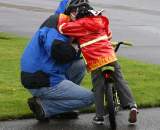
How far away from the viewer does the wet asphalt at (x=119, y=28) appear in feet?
22.9

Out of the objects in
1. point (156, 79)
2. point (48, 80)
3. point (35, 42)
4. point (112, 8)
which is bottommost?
point (112, 8)

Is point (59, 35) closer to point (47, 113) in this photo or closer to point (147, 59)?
point (47, 113)

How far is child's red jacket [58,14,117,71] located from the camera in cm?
668

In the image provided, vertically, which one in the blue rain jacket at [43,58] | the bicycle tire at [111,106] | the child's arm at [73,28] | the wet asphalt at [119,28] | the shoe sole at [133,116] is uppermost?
the child's arm at [73,28]

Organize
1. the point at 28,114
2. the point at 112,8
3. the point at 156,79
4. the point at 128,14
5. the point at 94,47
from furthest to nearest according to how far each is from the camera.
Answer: the point at 112,8 < the point at 128,14 < the point at 156,79 < the point at 28,114 < the point at 94,47

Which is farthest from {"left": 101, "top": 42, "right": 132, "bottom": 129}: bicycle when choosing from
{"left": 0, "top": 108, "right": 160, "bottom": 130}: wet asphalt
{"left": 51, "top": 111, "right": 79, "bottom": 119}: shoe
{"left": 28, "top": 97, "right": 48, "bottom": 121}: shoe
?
{"left": 28, "top": 97, "right": 48, "bottom": 121}: shoe

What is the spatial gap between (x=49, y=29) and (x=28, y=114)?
1.12 metres

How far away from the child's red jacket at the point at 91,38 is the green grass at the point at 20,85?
1146mm

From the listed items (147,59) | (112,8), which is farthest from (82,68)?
(112,8)

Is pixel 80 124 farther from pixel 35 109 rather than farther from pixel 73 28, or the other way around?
pixel 73 28

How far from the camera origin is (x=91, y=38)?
673 cm

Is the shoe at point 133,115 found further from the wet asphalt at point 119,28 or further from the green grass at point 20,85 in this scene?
the green grass at point 20,85

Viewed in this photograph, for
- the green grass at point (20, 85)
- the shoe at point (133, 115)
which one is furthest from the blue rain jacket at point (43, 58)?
the shoe at point (133, 115)

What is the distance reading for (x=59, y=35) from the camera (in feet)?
22.1
